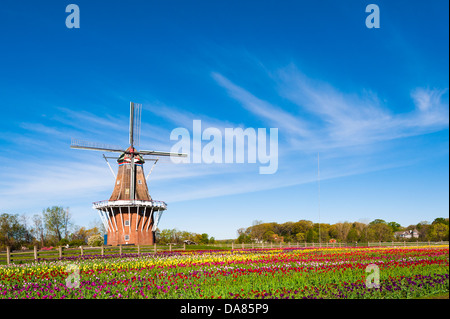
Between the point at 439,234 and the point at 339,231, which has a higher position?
the point at 439,234

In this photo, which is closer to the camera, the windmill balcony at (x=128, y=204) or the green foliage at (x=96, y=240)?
the windmill balcony at (x=128, y=204)

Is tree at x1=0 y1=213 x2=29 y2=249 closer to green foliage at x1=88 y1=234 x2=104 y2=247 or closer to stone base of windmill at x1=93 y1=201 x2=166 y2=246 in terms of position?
green foliage at x1=88 y1=234 x2=104 y2=247

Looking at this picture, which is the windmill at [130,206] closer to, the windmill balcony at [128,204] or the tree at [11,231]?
the windmill balcony at [128,204]

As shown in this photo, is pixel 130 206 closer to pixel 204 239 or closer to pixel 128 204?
pixel 128 204

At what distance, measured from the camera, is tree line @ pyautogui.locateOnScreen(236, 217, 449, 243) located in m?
45.0

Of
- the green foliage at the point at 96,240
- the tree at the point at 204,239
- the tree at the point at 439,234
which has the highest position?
the tree at the point at 439,234

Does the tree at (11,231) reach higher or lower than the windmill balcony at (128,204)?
lower

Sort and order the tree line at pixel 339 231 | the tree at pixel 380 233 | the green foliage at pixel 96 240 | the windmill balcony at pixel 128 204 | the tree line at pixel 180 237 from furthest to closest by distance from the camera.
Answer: the tree line at pixel 180 237 < the tree at pixel 380 233 < the green foliage at pixel 96 240 < the tree line at pixel 339 231 < the windmill balcony at pixel 128 204

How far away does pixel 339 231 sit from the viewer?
67.6m

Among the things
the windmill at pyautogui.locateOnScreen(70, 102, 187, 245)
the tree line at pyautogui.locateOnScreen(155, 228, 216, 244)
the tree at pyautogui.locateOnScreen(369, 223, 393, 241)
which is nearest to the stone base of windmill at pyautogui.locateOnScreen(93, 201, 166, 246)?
the windmill at pyautogui.locateOnScreen(70, 102, 187, 245)

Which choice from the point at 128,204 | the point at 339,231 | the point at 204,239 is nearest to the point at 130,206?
the point at 128,204

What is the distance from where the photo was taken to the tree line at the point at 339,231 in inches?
1770

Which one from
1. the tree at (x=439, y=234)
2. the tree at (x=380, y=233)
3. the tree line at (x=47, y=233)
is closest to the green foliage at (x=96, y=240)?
the tree line at (x=47, y=233)
